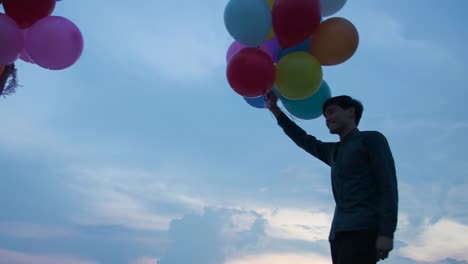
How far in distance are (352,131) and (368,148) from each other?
223mm

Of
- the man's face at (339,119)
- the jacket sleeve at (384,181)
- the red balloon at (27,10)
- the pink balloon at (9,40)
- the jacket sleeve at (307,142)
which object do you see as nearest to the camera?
the jacket sleeve at (384,181)

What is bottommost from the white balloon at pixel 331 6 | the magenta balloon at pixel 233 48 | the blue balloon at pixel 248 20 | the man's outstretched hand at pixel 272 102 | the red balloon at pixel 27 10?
the man's outstretched hand at pixel 272 102

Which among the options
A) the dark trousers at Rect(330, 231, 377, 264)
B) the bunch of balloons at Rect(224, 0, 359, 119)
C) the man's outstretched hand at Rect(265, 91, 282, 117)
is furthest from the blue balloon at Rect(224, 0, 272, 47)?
the dark trousers at Rect(330, 231, 377, 264)

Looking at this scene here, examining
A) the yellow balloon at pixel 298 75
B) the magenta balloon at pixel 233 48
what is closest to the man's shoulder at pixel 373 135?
the yellow balloon at pixel 298 75

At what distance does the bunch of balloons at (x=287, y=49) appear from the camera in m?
3.60

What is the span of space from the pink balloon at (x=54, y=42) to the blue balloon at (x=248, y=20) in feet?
4.02

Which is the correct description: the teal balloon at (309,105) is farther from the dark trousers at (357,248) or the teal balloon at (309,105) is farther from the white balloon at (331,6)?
the dark trousers at (357,248)

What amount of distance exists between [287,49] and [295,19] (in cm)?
33

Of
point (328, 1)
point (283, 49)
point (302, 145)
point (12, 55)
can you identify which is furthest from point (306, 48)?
point (12, 55)

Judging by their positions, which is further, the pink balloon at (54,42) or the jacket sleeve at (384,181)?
the pink balloon at (54,42)

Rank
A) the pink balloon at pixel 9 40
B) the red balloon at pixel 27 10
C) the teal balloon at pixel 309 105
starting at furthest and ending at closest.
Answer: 1. the teal balloon at pixel 309 105
2. the red balloon at pixel 27 10
3. the pink balloon at pixel 9 40

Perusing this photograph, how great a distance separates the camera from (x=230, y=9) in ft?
12.1

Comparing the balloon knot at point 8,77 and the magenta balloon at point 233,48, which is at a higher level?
the magenta balloon at point 233,48

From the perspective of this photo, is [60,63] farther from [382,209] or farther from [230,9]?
[382,209]
